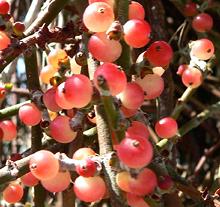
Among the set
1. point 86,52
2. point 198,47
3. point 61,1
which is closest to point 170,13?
point 198,47

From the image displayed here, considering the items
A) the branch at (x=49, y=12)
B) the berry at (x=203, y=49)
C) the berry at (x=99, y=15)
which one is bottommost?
the berry at (x=203, y=49)

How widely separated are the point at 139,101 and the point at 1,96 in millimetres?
265

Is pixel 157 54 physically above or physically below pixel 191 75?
above

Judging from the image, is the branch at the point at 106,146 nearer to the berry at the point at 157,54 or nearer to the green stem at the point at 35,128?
the berry at the point at 157,54

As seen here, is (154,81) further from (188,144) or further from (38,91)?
(188,144)

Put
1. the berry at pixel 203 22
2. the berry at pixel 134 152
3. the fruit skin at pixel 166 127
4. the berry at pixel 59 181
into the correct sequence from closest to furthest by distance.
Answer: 1. the berry at pixel 134 152
2. the berry at pixel 59 181
3. the fruit skin at pixel 166 127
4. the berry at pixel 203 22

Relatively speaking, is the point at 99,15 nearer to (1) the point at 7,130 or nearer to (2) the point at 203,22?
(1) the point at 7,130

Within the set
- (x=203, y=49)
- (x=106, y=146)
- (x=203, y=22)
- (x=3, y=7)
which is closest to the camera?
(x=106, y=146)

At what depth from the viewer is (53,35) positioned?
755mm

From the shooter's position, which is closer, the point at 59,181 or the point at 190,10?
the point at 59,181

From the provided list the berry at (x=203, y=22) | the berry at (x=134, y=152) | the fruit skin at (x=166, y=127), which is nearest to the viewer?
the berry at (x=134, y=152)

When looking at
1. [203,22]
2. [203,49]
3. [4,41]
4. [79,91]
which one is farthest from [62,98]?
[203,22]

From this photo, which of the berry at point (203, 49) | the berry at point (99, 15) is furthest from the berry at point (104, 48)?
the berry at point (203, 49)

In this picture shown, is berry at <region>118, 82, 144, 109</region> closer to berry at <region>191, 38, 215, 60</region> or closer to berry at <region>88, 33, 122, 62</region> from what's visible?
berry at <region>88, 33, 122, 62</region>
